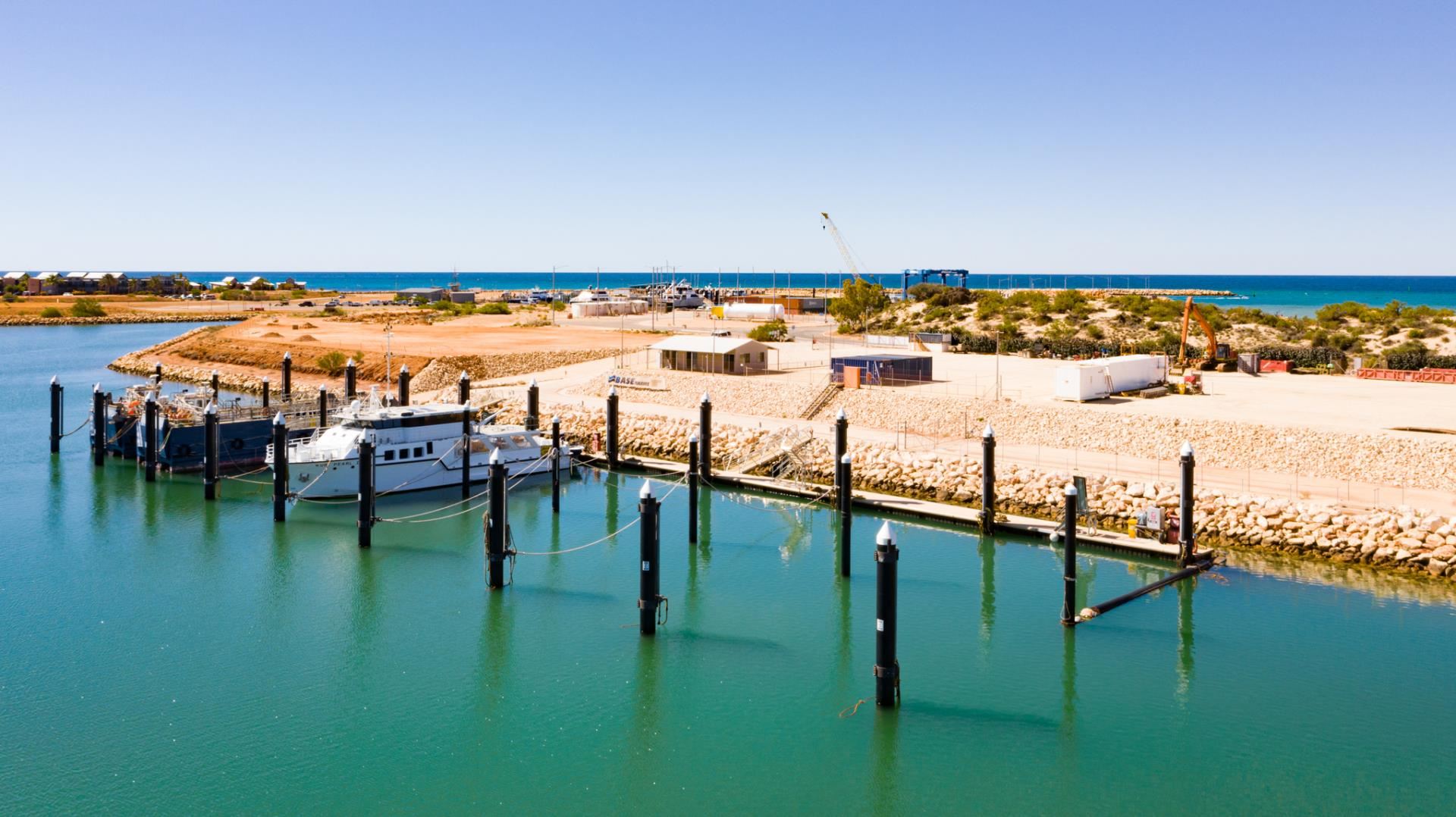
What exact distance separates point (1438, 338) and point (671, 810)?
86.0 meters

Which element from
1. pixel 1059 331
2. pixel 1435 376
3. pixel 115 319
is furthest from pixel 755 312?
pixel 115 319

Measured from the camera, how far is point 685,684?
27.2 m

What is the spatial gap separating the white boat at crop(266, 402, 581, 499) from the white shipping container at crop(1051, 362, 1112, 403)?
2618 cm

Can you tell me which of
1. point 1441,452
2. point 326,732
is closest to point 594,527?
point 326,732

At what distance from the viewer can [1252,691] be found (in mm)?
27188

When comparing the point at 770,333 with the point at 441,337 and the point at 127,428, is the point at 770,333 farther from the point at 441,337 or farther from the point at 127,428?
the point at 127,428

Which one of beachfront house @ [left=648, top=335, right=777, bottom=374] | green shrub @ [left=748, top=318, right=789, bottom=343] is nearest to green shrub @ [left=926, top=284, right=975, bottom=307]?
green shrub @ [left=748, top=318, right=789, bottom=343]

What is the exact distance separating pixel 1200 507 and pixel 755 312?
101 m

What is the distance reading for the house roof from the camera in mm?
70438

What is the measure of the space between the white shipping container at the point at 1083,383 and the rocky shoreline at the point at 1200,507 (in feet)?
43.0

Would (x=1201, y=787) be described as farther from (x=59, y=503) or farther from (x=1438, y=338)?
(x=1438, y=338)

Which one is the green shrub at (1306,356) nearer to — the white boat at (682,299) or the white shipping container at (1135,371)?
the white shipping container at (1135,371)

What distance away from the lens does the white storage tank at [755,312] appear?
135625 millimetres

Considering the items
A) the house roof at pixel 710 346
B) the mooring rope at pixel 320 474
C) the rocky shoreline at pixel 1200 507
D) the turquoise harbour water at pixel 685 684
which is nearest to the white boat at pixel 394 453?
the mooring rope at pixel 320 474
